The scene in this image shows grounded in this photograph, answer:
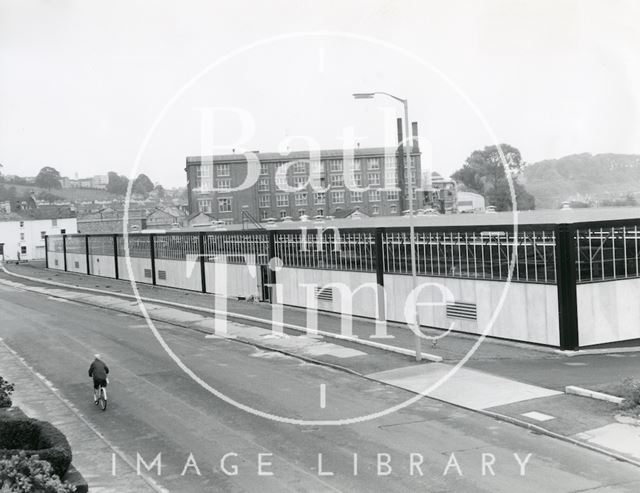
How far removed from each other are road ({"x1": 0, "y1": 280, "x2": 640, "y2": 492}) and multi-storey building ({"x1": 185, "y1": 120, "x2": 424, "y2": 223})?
85.5 metres

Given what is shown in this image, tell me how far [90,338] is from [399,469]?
2474 cm

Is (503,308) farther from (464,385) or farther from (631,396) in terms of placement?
(631,396)

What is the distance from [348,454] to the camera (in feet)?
52.0

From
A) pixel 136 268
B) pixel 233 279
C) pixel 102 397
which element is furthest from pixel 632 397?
pixel 136 268

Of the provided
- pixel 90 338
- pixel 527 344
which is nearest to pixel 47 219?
pixel 90 338

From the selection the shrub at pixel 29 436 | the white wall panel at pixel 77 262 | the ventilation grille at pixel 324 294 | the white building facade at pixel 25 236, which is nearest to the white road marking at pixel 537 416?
the shrub at pixel 29 436

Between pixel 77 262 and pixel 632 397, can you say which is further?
pixel 77 262

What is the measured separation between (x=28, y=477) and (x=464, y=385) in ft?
46.1

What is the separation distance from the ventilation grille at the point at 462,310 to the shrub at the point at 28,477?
21.9 metres

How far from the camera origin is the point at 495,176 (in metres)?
141

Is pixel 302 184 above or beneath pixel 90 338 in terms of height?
above

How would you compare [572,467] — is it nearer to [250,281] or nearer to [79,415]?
[79,415]

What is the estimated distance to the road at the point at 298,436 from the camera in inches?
554

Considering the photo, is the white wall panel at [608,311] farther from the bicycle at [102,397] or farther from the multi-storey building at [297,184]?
the multi-storey building at [297,184]
